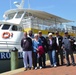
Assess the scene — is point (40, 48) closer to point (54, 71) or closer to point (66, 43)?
point (66, 43)

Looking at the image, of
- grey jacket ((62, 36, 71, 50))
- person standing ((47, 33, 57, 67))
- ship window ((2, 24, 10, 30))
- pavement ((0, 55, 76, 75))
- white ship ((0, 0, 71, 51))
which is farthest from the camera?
ship window ((2, 24, 10, 30))

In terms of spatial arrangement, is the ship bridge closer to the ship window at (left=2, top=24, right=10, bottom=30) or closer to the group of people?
the ship window at (left=2, top=24, right=10, bottom=30)

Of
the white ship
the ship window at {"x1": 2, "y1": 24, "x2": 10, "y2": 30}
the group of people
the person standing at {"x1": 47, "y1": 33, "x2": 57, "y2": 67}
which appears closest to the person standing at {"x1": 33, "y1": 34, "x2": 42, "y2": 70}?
the group of people

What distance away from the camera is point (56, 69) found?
11.0 meters

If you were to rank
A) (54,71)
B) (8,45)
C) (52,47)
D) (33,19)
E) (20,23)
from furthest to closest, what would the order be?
1. (33,19)
2. (20,23)
3. (8,45)
4. (52,47)
5. (54,71)

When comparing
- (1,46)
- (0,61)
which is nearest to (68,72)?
(0,61)

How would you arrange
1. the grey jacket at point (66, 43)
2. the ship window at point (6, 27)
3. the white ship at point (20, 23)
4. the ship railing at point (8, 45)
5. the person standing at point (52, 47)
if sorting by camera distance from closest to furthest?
the grey jacket at point (66, 43)
the person standing at point (52, 47)
the ship railing at point (8, 45)
the white ship at point (20, 23)
the ship window at point (6, 27)

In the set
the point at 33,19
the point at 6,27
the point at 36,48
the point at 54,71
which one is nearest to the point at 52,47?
the point at 36,48

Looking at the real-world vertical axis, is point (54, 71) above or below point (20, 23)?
below

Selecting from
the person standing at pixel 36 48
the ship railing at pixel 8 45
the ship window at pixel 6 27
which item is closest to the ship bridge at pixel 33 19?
the ship window at pixel 6 27

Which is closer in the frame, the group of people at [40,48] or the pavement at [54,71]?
the pavement at [54,71]

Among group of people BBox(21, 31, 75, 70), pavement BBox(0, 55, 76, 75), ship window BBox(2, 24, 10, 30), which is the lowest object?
pavement BBox(0, 55, 76, 75)

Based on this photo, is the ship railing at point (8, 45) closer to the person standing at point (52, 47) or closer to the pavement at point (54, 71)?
the person standing at point (52, 47)

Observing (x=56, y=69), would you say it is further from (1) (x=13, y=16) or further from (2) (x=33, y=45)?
(1) (x=13, y=16)
